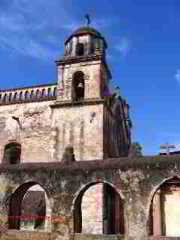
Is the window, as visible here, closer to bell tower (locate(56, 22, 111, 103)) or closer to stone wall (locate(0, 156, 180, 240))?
bell tower (locate(56, 22, 111, 103))

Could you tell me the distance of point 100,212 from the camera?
610 inches

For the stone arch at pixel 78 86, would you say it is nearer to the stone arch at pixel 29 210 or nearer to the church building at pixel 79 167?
the church building at pixel 79 167

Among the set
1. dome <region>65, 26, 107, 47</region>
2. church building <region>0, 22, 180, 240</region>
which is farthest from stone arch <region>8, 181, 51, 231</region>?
dome <region>65, 26, 107, 47</region>

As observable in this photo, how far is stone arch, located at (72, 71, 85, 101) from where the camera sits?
19009 mm

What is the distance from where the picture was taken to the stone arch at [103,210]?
42.1 feet

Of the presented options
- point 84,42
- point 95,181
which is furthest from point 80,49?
point 95,181

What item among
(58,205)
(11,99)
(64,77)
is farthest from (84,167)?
(11,99)

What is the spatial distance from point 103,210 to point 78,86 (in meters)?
7.23

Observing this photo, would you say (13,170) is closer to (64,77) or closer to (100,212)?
(100,212)

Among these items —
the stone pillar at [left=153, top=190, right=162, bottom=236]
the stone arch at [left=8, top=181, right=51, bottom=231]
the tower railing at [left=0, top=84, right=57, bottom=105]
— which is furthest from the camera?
the tower railing at [left=0, top=84, right=57, bottom=105]

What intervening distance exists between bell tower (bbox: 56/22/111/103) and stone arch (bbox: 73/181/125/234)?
5049mm

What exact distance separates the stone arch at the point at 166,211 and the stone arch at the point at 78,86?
276 inches

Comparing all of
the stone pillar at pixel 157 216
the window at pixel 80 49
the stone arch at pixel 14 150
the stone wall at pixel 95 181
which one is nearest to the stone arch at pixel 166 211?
the stone pillar at pixel 157 216

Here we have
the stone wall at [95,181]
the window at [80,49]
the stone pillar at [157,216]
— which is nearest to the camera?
the stone wall at [95,181]
